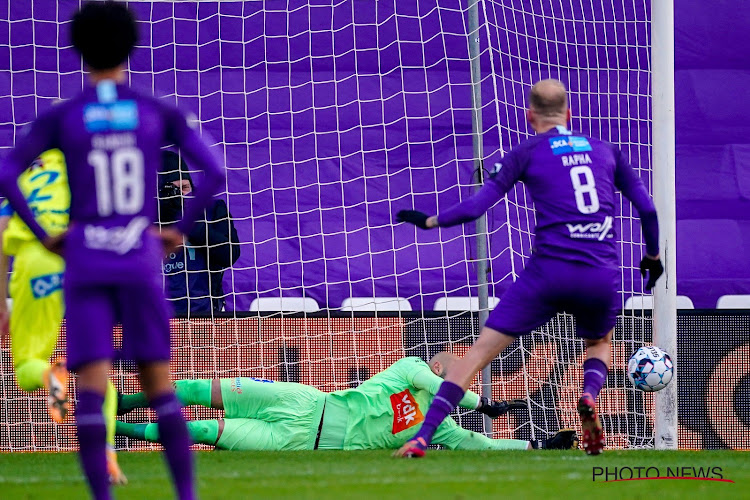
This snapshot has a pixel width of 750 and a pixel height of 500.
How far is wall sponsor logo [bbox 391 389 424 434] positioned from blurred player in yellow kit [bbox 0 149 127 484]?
2596 mm

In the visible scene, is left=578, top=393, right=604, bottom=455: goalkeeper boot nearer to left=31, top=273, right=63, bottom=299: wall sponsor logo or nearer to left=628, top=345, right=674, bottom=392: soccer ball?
left=628, top=345, right=674, bottom=392: soccer ball

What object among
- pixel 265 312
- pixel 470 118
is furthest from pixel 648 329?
pixel 265 312

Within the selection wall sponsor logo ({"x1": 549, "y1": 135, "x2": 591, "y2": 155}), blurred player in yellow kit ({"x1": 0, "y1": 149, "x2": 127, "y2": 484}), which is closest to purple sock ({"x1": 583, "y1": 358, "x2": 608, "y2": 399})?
wall sponsor logo ({"x1": 549, "y1": 135, "x2": 591, "y2": 155})

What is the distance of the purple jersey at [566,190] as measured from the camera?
5570mm

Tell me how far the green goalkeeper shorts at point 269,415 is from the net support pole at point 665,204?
2.10 metres

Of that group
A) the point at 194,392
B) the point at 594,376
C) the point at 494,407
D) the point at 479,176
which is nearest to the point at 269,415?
the point at 194,392

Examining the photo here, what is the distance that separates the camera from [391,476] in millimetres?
4824

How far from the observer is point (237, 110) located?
8984 mm

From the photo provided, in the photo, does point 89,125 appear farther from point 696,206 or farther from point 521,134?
point 696,206

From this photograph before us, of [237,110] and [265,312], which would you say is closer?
[265,312]

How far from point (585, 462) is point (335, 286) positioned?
11.5 feet

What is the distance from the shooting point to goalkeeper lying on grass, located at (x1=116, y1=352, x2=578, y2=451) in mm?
7242

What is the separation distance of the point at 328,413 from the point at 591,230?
8.00 feet

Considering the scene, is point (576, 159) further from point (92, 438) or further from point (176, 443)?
point (92, 438)
